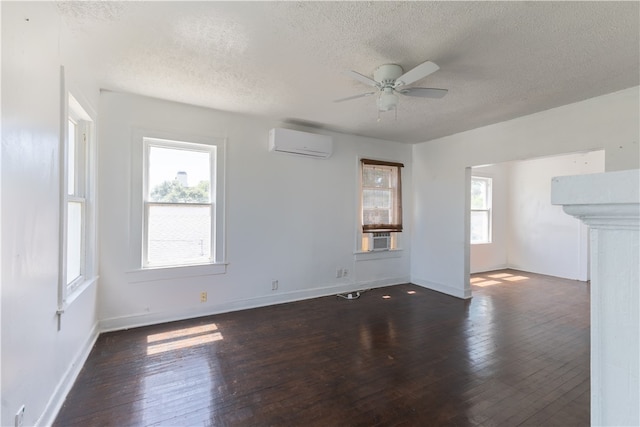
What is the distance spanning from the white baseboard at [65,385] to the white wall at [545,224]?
712cm

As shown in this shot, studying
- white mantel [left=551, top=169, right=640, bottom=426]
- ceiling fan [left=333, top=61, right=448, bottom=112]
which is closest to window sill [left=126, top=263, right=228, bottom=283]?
ceiling fan [left=333, top=61, right=448, bottom=112]

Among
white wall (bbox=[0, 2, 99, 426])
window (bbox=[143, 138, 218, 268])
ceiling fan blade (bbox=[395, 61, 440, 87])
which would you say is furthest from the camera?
window (bbox=[143, 138, 218, 268])

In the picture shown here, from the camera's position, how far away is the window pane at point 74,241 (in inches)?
98.4

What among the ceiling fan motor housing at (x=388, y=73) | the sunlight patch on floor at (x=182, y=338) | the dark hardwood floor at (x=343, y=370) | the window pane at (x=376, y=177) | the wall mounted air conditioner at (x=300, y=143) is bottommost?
the dark hardwood floor at (x=343, y=370)

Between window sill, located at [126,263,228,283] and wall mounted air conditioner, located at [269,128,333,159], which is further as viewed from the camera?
wall mounted air conditioner, located at [269,128,333,159]

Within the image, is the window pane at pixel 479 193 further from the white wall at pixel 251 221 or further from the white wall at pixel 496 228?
the white wall at pixel 251 221

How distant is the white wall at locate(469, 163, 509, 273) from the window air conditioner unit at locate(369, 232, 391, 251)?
92.1 inches

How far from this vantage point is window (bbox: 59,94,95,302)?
251cm

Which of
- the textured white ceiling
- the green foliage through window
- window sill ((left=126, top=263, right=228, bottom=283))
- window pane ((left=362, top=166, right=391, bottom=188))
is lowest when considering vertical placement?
window sill ((left=126, top=263, right=228, bottom=283))

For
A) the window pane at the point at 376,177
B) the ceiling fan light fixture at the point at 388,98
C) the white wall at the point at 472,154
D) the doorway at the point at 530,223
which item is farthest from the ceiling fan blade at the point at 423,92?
the doorway at the point at 530,223

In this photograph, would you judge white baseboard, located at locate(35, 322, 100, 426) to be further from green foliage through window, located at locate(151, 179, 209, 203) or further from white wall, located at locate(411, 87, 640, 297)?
white wall, located at locate(411, 87, 640, 297)

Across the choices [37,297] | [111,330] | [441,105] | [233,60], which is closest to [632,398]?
[37,297]

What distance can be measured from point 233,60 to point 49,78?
125cm

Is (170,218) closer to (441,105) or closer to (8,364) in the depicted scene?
(8,364)
